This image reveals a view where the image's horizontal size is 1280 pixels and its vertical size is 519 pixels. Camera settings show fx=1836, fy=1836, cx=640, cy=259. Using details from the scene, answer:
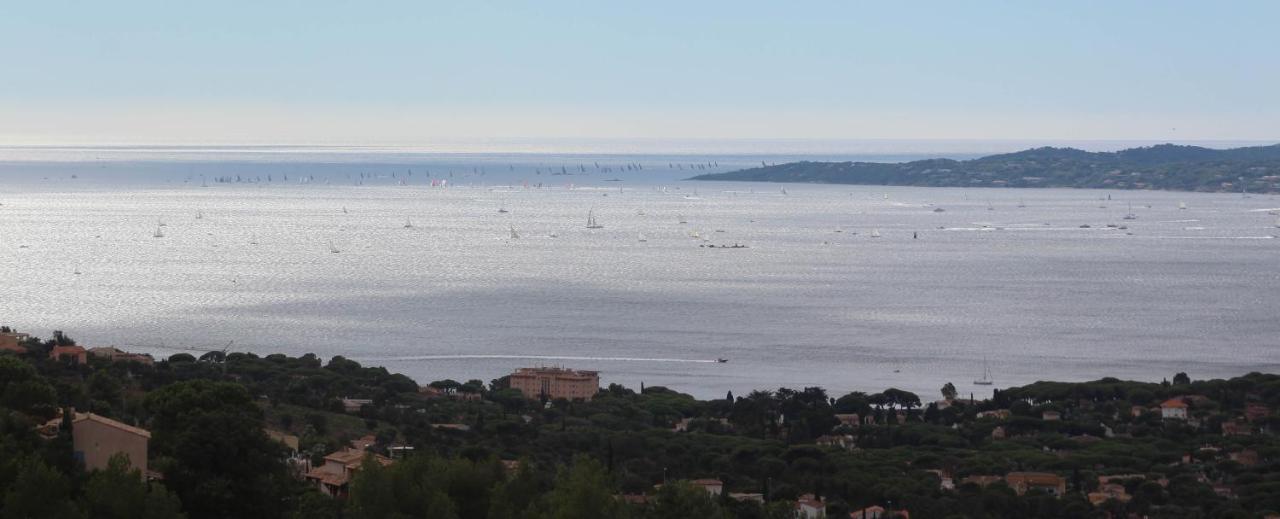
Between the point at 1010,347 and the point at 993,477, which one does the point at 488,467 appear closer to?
the point at 993,477

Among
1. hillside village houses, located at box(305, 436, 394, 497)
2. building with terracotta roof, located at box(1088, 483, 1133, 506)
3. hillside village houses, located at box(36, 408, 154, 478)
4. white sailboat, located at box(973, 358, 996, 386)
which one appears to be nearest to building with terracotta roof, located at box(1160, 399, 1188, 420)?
white sailboat, located at box(973, 358, 996, 386)

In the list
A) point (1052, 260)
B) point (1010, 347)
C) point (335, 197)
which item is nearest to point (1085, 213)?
point (1052, 260)

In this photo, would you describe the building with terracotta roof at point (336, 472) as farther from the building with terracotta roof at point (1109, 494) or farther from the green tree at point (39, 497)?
the building with terracotta roof at point (1109, 494)

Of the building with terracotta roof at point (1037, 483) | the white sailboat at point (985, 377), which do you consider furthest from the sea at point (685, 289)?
the building with terracotta roof at point (1037, 483)

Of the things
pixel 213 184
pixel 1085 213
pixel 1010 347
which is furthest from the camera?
Answer: pixel 213 184

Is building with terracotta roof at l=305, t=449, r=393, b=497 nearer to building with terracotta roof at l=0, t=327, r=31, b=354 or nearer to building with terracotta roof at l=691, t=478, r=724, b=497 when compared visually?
building with terracotta roof at l=691, t=478, r=724, b=497

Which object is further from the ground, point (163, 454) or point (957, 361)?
point (163, 454)
